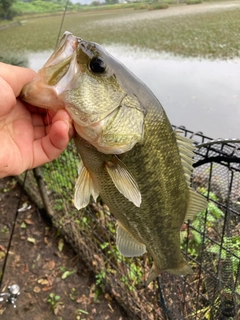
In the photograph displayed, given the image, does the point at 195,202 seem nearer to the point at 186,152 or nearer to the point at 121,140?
the point at 186,152

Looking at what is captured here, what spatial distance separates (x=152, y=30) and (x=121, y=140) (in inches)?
125

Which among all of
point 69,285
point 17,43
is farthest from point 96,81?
point 17,43

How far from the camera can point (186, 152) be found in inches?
64.0

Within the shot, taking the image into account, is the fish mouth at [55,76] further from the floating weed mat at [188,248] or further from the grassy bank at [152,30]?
the grassy bank at [152,30]

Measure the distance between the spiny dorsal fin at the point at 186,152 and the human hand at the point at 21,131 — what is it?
1.70 feet

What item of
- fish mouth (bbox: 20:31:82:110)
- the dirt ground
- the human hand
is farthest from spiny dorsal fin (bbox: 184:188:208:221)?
the dirt ground

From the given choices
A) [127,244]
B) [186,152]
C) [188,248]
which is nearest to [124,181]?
[186,152]

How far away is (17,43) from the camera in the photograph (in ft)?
14.5

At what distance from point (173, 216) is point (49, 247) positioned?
234 cm

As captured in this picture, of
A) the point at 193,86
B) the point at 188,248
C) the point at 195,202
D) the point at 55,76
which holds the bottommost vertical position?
the point at 188,248

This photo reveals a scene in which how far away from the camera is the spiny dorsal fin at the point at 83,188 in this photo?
61.2 inches

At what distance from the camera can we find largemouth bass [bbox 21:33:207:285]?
1.24 meters

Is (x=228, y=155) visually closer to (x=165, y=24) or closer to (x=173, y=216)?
(x=173, y=216)

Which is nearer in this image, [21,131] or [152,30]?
[21,131]
